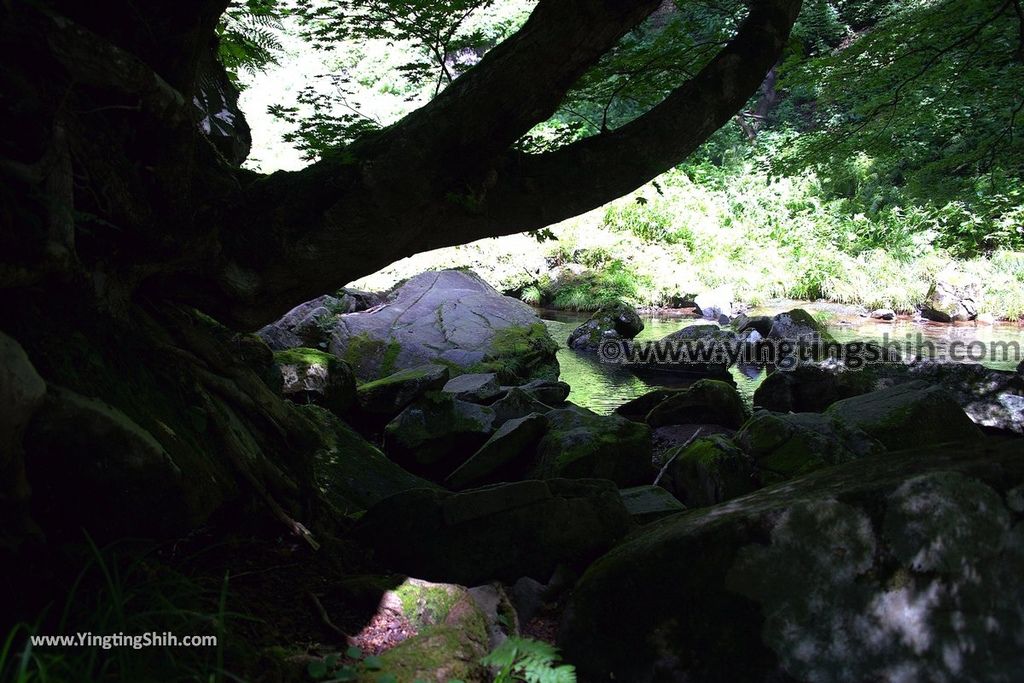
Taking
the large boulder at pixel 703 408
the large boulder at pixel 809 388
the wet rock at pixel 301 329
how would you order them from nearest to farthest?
the large boulder at pixel 703 408, the wet rock at pixel 301 329, the large boulder at pixel 809 388

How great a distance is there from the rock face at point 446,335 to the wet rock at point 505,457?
11.4 ft

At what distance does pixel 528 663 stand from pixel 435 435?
12.4ft

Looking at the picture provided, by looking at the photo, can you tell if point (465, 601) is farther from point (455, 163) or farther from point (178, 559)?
point (455, 163)

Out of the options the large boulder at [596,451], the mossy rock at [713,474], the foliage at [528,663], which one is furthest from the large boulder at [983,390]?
the foliage at [528,663]

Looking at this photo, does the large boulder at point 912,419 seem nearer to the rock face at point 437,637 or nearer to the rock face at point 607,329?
the rock face at point 437,637

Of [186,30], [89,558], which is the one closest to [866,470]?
[89,558]

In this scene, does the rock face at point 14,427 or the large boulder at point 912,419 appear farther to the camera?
the large boulder at point 912,419

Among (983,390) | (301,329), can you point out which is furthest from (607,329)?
(983,390)

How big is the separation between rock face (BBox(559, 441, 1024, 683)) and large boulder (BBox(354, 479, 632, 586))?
1.87ft

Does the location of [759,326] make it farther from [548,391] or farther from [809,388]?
[548,391]

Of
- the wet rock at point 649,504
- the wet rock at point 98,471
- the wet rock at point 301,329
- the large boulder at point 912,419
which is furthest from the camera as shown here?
the wet rock at point 301,329

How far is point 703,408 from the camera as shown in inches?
328

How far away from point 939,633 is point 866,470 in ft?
2.39

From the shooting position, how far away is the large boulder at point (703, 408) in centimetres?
829
